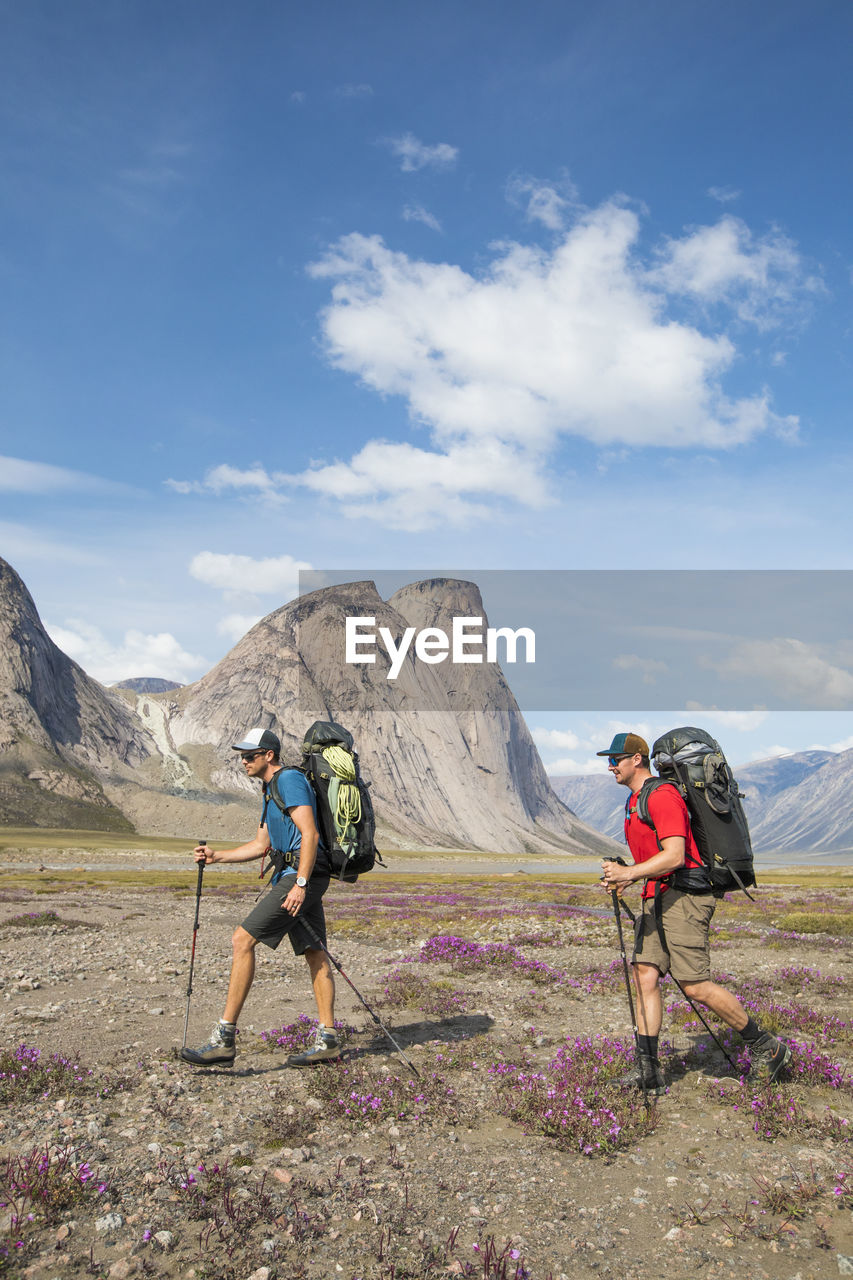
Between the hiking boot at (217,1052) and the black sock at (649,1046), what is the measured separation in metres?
4.77

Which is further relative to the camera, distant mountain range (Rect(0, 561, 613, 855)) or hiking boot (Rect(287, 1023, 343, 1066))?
distant mountain range (Rect(0, 561, 613, 855))

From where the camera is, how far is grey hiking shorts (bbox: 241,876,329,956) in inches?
344

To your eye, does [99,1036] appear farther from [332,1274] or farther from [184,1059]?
[332,1274]

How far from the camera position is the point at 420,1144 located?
724 cm

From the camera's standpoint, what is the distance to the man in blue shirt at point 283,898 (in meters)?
8.75

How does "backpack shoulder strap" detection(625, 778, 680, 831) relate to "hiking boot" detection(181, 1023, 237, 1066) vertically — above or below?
above

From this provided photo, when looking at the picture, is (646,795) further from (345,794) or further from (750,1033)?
(345,794)

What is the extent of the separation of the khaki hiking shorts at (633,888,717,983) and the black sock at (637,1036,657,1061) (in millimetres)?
967

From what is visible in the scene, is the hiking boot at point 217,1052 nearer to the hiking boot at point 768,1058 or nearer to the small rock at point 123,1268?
the small rock at point 123,1268

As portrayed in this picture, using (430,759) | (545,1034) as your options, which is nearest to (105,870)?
(545,1034)

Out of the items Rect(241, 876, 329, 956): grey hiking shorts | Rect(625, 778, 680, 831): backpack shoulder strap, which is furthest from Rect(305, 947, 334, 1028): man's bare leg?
Rect(625, 778, 680, 831): backpack shoulder strap

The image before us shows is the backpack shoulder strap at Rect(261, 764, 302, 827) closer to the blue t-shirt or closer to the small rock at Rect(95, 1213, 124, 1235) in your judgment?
the blue t-shirt

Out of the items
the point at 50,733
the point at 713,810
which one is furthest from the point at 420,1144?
the point at 50,733

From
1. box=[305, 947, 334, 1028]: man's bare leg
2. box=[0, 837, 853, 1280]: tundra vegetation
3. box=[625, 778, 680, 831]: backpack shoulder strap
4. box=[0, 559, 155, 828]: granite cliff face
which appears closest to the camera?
box=[0, 837, 853, 1280]: tundra vegetation
